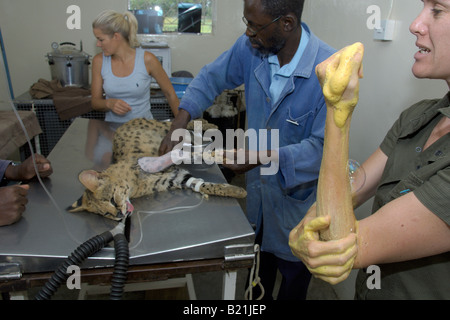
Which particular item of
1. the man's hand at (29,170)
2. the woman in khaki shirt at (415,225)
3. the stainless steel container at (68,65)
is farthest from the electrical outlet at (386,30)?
the stainless steel container at (68,65)

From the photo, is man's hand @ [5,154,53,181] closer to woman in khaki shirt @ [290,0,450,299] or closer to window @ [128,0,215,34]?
woman in khaki shirt @ [290,0,450,299]

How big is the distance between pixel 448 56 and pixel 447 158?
0.85 feet

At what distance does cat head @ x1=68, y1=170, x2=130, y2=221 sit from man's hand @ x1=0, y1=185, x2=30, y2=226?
210 mm

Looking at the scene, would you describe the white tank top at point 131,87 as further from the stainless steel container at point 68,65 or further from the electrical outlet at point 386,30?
the electrical outlet at point 386,30

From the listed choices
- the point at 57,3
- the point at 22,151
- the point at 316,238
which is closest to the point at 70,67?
the point at 22,151

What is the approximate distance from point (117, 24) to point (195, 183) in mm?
1804

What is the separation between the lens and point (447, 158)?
2.88 feet

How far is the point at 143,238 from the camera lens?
1.39 metres

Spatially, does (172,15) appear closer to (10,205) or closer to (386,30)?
(386,30)

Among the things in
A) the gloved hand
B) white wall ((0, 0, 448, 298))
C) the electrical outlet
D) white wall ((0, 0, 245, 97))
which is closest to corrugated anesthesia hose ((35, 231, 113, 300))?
the gloved hand

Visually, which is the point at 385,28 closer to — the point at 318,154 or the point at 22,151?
the point at 318,154

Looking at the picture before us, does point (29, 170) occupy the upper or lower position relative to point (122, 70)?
lower

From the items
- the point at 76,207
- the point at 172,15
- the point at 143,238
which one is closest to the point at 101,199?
the point at 76,207

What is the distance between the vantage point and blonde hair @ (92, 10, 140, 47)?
2840 millimetres
